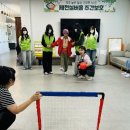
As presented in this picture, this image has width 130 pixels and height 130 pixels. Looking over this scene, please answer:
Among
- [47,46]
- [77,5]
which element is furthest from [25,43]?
[77,5]

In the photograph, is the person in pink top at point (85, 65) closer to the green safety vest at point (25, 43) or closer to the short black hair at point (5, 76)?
the green safety vest at point (25, 43)

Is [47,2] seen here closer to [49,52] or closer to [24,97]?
[49,52]

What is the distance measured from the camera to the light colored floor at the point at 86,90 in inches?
93.8

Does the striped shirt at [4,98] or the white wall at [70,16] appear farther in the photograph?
the white wall at [70,16]

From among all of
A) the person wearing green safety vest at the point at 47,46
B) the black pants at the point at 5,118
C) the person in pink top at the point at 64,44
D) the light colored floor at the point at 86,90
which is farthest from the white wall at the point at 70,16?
the black pants at the point at 5,118

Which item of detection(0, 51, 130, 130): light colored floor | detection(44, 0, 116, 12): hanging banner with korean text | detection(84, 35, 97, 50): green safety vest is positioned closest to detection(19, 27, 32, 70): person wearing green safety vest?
detection(0, 51, 130, 130): light colored floor

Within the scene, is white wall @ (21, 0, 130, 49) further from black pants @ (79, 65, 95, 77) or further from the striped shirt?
the striped shirt

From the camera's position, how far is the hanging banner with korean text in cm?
667

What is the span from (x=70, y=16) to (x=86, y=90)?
389 cm

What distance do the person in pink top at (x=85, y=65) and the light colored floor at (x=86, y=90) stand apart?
227 millimetres

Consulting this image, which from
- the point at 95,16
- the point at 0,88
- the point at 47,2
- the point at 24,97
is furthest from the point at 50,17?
the point at 0,88

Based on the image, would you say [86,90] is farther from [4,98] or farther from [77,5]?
[77,5]

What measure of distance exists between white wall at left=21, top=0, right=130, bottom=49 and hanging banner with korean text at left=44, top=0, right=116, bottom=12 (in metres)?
0.15

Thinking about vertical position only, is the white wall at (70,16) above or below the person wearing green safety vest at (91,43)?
above
